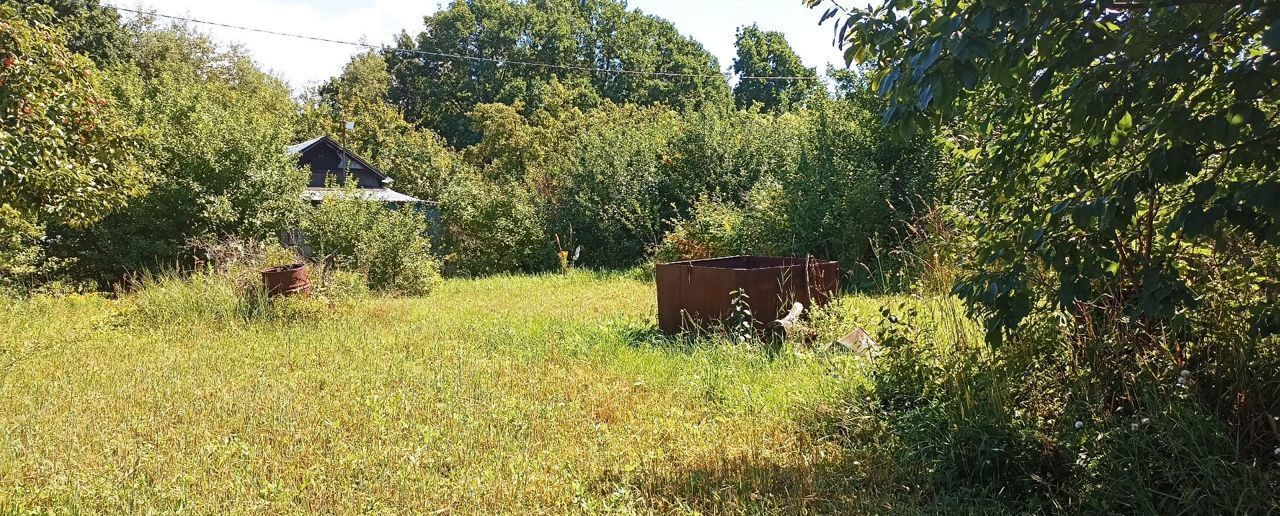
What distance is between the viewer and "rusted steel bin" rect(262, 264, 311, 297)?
8961mm

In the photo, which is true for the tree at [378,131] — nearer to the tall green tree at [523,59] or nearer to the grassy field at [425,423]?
the tall green tree at [523,59]

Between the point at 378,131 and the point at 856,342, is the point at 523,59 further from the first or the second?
the point at 856,342

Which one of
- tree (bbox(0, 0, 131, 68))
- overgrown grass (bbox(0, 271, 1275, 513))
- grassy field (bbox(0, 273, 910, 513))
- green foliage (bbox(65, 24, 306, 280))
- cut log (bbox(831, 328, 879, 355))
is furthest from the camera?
tree (bbox(0, 0, 131, 68))

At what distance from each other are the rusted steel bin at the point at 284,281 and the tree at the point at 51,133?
1641 mm

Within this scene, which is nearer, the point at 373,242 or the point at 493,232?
the point at 373,242

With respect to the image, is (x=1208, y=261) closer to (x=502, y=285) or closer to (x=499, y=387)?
(x=499, y=387)

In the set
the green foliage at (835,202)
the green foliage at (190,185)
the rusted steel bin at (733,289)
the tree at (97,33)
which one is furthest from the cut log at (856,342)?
the tree at (97,33)

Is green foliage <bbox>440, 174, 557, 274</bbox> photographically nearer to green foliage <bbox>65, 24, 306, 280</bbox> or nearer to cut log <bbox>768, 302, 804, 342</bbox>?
green foliage <bbox>65, 24, 306, 280</bbox>

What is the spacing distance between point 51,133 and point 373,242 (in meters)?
6.91

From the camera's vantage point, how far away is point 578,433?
4320mm

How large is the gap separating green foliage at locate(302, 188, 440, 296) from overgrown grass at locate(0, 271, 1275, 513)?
5735mm

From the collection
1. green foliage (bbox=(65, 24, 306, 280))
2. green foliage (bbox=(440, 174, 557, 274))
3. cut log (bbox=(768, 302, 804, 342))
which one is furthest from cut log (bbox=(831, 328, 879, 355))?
green foliage (bbox=(440, 174, 557, 274))

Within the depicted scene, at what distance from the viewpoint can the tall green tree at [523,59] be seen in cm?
4584

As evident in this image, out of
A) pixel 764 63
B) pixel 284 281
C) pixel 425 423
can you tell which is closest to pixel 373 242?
pixel 284 281
